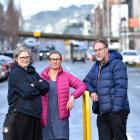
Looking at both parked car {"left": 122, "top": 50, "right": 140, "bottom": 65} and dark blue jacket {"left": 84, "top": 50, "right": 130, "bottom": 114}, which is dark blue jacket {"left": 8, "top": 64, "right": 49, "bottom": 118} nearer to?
dark blue jacket {"left": 84, "top": 50, "right": 130, "bottom": 114}

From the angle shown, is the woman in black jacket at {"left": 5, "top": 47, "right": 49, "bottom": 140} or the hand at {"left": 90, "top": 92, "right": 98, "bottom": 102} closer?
the woman in black jacket at {"left": 5, "top": 47, "right": 49, "bottom": 140}

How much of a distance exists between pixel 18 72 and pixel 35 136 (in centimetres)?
79

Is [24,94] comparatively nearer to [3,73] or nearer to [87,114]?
[87,114]

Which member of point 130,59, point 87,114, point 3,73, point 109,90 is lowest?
point 130,59

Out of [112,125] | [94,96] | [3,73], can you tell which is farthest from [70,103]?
[3,73]

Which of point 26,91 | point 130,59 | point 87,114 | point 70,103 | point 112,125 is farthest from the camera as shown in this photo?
point 130,59

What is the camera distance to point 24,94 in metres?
7.89

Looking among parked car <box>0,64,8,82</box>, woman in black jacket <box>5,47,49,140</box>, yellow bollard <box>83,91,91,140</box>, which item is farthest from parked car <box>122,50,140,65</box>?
woman in black jacket <box>5,47,49,140</box>

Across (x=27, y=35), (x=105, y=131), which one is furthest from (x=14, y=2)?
(x=105, y=131)

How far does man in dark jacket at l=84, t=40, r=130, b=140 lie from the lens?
27.4 ft

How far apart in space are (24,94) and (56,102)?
20.9 inches

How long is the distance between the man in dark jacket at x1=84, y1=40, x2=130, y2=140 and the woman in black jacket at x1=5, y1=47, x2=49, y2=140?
775 mm

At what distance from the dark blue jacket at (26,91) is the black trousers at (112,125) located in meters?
0.95

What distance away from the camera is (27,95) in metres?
7.89
